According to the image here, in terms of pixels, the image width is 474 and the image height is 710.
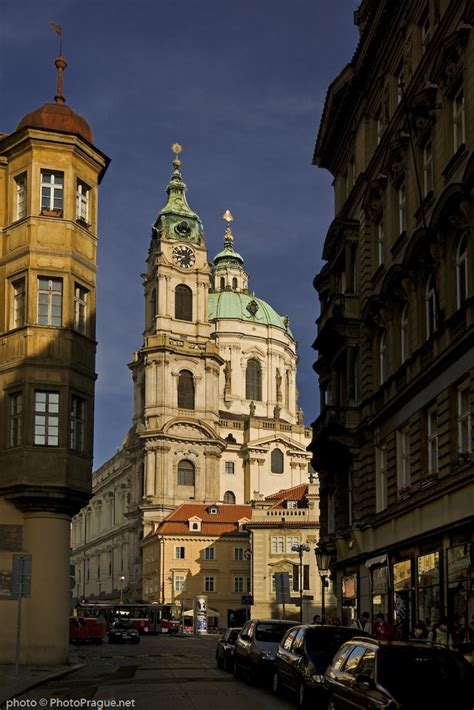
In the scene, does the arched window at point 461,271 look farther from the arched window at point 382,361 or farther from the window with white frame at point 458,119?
the arched window at point 382,361

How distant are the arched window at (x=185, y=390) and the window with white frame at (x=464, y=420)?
3649 inches

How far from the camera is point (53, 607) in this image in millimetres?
32219

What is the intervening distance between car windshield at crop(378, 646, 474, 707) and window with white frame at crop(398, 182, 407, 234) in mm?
19036

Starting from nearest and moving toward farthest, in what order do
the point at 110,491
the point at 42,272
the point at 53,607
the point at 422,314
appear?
the point at 422,314
the point at 53,607
the point at 42,272
the point at 110,491

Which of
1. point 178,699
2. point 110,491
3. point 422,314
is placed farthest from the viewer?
point 110,491

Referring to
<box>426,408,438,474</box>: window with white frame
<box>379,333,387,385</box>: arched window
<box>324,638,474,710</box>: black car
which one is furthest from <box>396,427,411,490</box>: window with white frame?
<box>324,638,474,710</box>: black car

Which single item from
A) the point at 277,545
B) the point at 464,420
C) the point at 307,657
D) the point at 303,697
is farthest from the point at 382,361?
the point at 277,545

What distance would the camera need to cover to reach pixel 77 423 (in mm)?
34406

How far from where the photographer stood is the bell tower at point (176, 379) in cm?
11469

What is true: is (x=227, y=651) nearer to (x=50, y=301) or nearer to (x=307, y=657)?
(x=50, y=301)

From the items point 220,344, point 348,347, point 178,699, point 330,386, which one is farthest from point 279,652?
point 220,344

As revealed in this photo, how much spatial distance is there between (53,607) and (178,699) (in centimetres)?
1085

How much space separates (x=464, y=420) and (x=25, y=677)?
1146 cm

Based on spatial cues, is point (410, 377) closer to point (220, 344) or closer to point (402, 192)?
point (402, 192)
